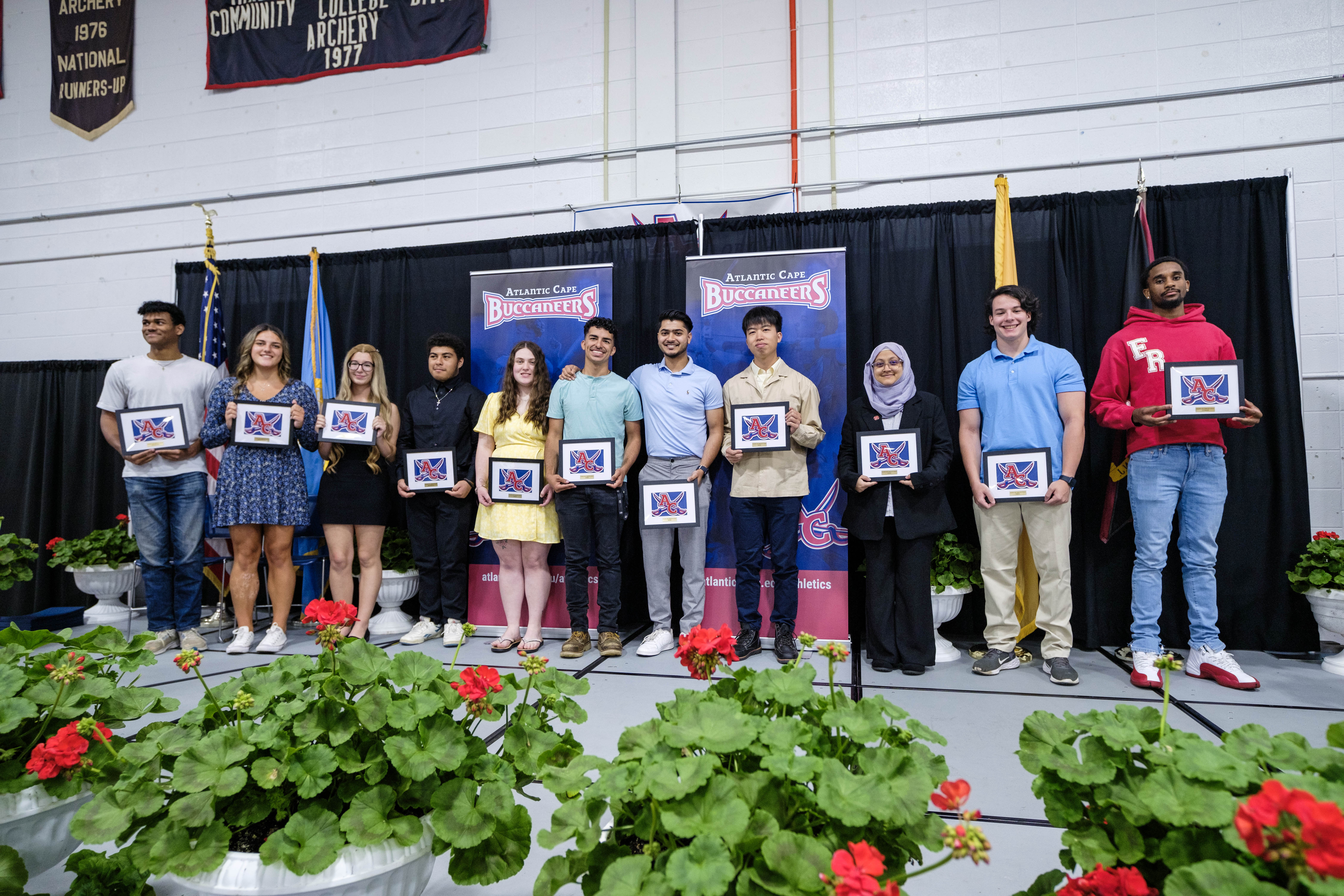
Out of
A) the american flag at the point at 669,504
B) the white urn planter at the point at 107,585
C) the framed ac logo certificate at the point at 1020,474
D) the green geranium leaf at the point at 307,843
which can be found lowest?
the white urn planter at the point at 107,585

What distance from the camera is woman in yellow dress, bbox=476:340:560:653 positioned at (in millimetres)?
3504

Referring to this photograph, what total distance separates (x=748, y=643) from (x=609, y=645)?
0.67 metres

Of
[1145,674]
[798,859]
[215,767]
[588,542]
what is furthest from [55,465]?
[1145,674]

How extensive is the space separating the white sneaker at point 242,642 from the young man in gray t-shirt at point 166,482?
15 centimetres

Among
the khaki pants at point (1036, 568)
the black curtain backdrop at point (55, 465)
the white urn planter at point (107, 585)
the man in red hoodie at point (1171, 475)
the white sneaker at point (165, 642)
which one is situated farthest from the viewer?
the black curtain backdrop at point (55, 465)

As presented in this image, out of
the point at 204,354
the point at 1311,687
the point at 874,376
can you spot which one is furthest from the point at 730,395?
the point at 204,354

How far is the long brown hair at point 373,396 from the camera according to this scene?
365 cm

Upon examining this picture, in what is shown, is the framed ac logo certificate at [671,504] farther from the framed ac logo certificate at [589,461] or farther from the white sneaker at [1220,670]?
the white sneaker at [1220,670]

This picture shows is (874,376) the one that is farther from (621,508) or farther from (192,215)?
(192,215)

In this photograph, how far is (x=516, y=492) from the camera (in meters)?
3.50

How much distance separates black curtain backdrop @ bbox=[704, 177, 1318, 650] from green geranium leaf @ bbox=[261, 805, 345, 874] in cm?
310

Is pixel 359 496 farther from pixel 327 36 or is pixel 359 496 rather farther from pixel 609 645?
pixel 327 36

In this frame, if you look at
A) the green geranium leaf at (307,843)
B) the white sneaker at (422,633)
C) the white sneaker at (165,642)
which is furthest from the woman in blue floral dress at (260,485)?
the green geranium leaf at (307,843)

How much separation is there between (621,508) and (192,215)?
447cm
